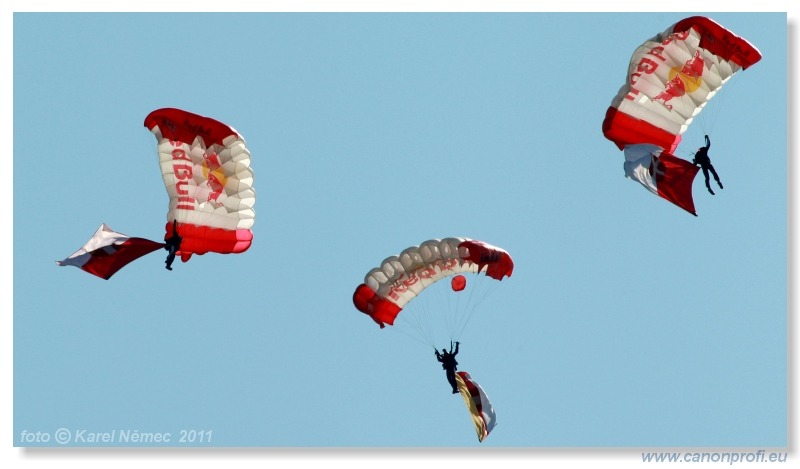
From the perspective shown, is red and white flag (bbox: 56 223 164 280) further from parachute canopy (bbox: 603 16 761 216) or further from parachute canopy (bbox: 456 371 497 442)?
parachute canopy (bbox: 603 16 761 216)

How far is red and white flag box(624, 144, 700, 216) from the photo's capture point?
32.6 m

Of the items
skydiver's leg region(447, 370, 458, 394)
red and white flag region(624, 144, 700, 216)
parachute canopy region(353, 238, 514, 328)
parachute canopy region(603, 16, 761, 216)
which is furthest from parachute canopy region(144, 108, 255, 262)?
red and white flag region(624, 144, 700, 216)

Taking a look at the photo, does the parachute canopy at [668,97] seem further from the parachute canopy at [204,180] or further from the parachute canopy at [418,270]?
the parachute canopy at [204,180]

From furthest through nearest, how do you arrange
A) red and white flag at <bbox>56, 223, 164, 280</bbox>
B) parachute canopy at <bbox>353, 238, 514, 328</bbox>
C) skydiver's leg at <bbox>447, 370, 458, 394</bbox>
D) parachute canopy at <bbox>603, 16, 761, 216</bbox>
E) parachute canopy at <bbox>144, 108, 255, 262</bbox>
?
1. red and white flag at <bbox>56, 223, 164, 280</bbox>
2. skydiver's leg at <bbox>447, 370, 458, 394</bbox>
3. parachute canopy at <bbox>144, 108, 255, 262</bbox>
4. parachute canopy at <bbox>603, 16, 761, 216</bbox>
5. parachute canopy at <bbox>353, 238, 514, 328</bbox>

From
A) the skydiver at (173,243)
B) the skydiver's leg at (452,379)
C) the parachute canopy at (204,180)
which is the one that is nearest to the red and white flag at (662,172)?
the skydiver's leg at (452,379)

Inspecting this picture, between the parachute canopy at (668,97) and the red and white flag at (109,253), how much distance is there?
770 cm

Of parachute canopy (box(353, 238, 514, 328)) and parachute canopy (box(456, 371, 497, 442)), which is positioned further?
parachute canopy (box(456, 371, 497, 442))

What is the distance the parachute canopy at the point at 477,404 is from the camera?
3403cm

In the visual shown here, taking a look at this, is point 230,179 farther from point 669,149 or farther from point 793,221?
point 793,221

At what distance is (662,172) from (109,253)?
353 inches

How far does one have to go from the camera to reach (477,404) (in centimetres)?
3406

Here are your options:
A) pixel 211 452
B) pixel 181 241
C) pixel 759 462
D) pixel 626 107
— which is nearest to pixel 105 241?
pixel 181 241

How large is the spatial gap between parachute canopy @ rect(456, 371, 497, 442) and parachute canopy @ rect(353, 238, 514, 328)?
1549mm
